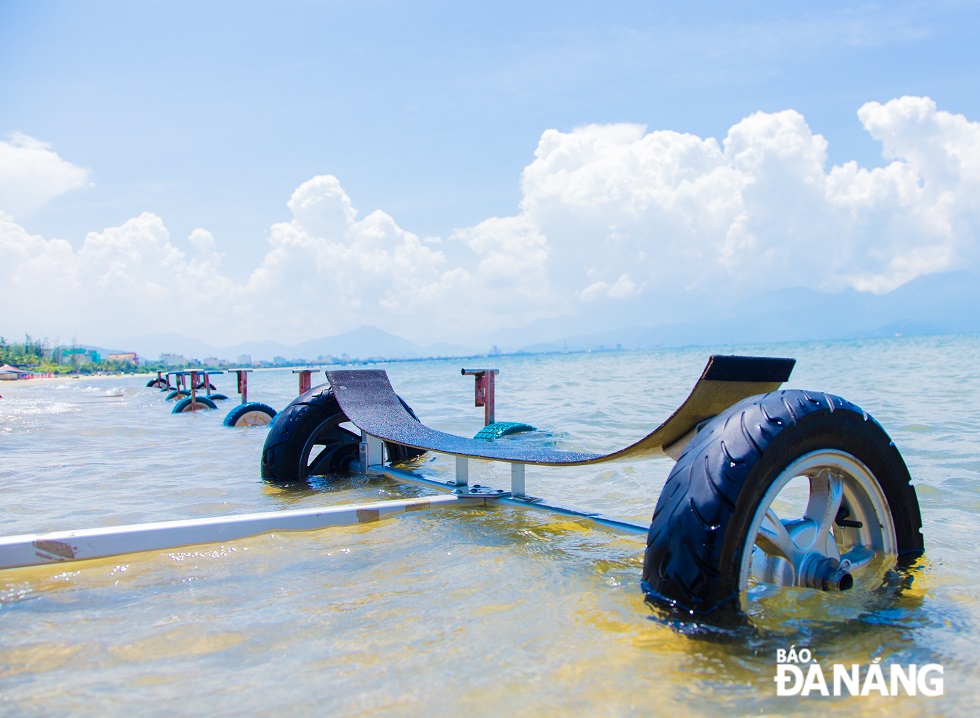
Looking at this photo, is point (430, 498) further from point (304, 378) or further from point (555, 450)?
point (304, 378)

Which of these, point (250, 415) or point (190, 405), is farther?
point (190, 405)

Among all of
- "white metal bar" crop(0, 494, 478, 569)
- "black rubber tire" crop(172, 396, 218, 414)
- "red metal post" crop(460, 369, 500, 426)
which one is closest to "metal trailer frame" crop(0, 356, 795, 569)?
"white metal bar" crop(0, 494, 478, 569)

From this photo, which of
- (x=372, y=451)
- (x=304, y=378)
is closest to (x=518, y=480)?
(x=372, y=451)

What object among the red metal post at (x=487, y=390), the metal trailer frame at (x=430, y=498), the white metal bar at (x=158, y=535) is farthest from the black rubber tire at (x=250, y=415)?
the white metal bar at (x=158, y=535)

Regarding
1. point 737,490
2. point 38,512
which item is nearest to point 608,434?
point 38,512

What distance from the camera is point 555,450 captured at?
14.8ft

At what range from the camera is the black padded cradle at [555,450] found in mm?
2992

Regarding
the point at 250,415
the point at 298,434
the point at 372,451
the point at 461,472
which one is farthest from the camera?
the point at 250,415

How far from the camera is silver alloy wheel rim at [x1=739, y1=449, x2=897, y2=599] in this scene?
2754 millimetres

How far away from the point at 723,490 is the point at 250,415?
10.4 m

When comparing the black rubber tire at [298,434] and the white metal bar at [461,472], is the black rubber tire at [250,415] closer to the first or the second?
the black rubber tire at [298,434]

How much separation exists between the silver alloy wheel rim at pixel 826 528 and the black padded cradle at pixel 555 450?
45cm

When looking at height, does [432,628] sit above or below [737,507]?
below

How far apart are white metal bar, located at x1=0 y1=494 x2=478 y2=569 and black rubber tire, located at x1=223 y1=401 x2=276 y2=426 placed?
26.5 ft
